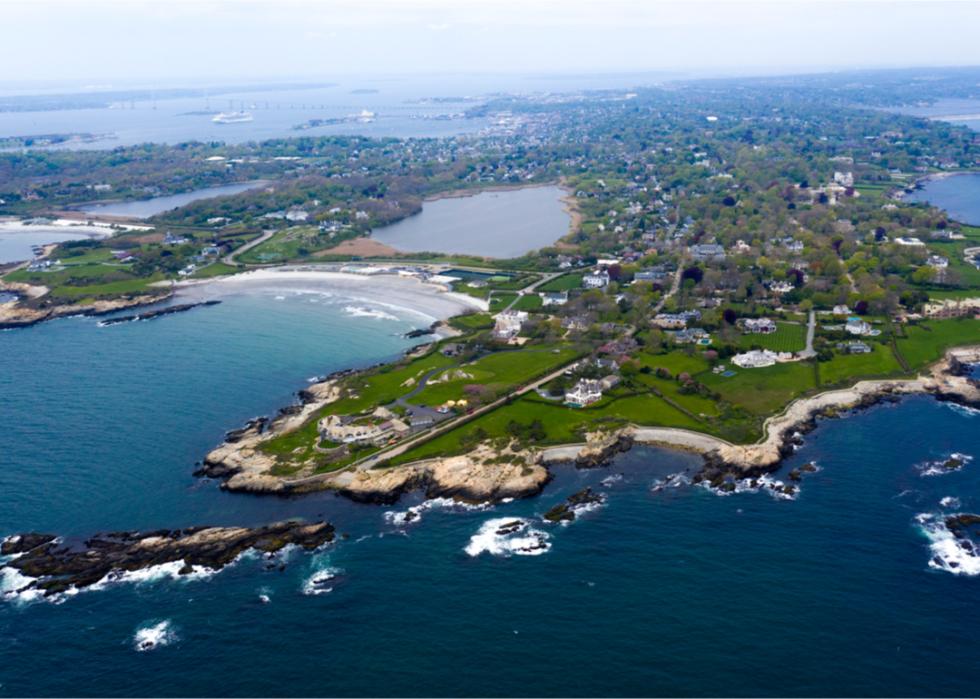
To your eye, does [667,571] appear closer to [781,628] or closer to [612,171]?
[781,628]

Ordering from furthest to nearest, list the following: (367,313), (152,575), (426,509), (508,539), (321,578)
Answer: (367,313)
(426,509)
(508,539)
(152,575)
(321,578)

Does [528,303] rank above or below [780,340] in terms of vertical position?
above

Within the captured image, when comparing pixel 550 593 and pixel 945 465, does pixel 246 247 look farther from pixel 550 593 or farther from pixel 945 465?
pixel 945 465

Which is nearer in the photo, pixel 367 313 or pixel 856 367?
pixel 856 367

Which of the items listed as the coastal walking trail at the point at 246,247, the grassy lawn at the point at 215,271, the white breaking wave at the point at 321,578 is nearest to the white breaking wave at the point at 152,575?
the white breaking wave at the point at 321,578

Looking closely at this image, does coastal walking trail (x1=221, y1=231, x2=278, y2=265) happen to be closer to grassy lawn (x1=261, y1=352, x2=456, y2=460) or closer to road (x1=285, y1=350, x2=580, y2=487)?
grassy lawn (x1=261, y1=352, x2=456, y2=460)

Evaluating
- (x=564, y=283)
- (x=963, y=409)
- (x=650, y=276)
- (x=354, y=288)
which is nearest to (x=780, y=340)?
Result: (x=963, y=409)

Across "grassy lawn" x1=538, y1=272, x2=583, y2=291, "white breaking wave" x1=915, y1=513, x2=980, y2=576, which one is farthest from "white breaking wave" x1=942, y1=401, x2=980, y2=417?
"grassy lawn" x1=538, y1=272, x2=583, y2=291

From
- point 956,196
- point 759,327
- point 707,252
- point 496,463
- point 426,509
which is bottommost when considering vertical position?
point 426,509
